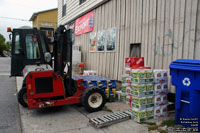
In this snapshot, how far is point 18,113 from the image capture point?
5926 millimetres

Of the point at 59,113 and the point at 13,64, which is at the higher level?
the point at 13,64

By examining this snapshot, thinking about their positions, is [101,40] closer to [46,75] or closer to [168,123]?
[46,75]

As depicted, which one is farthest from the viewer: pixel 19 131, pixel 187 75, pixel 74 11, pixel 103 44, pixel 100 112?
pixel 74 11

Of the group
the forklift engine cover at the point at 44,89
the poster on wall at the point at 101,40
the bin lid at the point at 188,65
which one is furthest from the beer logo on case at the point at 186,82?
the poster on wall at the point at 101,40

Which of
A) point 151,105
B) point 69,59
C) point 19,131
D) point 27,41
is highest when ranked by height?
point 27,41

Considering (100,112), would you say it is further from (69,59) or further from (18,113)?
(18,113)

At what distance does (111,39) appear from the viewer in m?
9.08

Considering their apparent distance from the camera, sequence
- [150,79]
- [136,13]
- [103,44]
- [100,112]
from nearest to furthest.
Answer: [150,79], [100,112], [136,13], [103,44]

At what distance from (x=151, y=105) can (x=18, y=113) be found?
13.8 feet

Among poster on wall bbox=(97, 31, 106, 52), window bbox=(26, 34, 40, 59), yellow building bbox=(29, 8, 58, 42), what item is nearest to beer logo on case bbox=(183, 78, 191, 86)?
window bbox=(26, 34, 40, 59)

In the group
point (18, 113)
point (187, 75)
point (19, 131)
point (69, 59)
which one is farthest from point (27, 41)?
point (187, 75)

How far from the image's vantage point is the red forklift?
17.7ft

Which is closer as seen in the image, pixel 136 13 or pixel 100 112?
pixel 100 112

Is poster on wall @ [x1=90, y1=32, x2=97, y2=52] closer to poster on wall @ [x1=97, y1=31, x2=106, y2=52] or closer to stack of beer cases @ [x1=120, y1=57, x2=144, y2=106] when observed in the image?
poster on wall @ [x1=97, y1=31, x2=106, y2=52]
